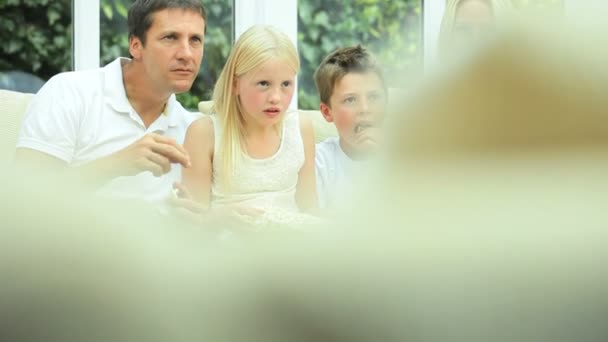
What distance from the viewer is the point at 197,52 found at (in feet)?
6.81

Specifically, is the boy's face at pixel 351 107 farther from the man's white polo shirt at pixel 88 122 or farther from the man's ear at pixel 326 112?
the man's white polo shirt at pixel 88 122

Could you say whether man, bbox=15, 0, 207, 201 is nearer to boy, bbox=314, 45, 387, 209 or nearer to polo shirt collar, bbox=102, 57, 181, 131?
polo shirt collar, bbox=102, 57, 181, 131

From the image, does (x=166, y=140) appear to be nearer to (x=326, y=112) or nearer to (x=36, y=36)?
(x=326, y=112)

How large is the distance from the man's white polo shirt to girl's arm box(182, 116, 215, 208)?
1.5 inches

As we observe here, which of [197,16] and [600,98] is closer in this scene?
[600,98]

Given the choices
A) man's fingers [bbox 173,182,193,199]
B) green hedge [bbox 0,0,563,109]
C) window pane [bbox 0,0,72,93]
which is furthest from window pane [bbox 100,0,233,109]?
man's fingers [bbox 173,182,193,199]

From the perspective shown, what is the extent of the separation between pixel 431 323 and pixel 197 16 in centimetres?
203

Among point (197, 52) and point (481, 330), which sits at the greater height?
point (197, 52)

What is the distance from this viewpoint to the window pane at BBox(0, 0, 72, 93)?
3207mm

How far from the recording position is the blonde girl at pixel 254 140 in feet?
6.52

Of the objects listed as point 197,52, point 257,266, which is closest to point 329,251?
point 257,266

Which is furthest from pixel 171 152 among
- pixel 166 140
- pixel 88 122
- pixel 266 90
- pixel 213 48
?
pixel 213 48

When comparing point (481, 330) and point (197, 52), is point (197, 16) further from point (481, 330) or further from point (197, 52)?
point (481, 330)

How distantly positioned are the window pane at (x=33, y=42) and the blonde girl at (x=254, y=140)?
4.27ft
